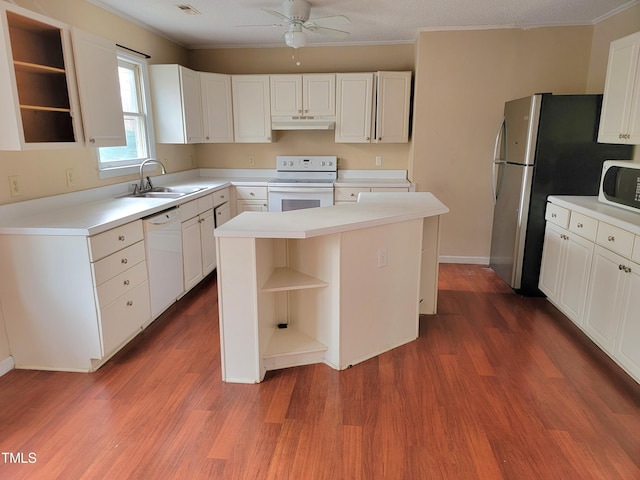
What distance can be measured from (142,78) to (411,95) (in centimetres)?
279

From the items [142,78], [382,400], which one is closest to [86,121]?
[142,78]

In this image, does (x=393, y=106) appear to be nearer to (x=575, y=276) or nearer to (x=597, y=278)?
(x=575, y=276)

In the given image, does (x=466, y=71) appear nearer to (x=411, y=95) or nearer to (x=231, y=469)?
(x=411, y=95)

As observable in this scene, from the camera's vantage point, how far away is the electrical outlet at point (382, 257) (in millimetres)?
2537

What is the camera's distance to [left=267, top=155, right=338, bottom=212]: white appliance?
4.67 metres

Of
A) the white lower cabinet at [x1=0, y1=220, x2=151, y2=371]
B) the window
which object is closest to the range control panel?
the window

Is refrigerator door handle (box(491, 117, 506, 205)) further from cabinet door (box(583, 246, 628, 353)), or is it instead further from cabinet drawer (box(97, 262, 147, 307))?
cabinet drawer (box(97, 262, 147, 307))

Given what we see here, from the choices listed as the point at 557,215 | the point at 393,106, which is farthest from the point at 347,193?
the point at 557,215

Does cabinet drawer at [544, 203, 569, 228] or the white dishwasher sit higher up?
cabinet drawer at [544, 203, 569, 228]

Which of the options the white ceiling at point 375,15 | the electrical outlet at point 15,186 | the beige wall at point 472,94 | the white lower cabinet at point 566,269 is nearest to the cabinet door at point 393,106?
the beige wall at point 472,94

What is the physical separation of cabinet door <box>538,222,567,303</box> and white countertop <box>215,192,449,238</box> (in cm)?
106

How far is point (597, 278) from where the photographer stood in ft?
8.80

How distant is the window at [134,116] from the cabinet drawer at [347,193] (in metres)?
1.97

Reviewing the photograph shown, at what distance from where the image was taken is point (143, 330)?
303cm
